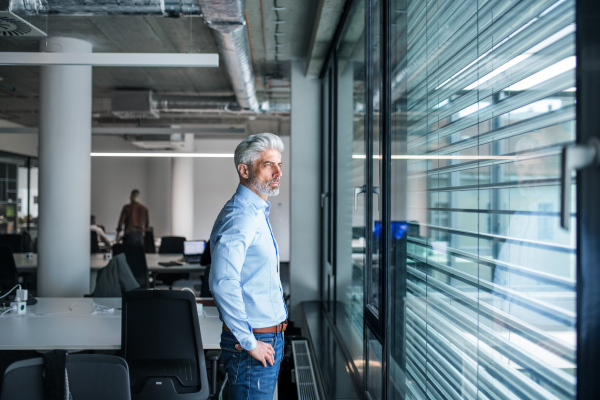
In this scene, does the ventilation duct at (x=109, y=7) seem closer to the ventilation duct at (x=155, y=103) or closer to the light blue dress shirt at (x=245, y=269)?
the light blue dress shirt at (x=245, y=269)

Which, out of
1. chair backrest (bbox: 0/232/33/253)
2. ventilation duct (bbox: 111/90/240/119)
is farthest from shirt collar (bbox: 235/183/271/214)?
chair backrest (bbox: 0/232/33/253)

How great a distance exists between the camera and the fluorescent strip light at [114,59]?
135 inches

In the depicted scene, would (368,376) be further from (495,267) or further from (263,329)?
(495,267)

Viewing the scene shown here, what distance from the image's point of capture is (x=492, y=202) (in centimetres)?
129

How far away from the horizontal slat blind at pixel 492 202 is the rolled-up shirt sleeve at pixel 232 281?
2.20 ft

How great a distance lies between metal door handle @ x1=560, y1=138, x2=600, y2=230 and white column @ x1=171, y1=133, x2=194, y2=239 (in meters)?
11.6

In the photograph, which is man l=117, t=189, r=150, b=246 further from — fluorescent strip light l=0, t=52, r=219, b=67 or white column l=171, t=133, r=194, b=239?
fluorescent strip light l=0, t=52, r=219, b=67

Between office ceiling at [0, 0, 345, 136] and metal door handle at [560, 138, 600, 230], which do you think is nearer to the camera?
metal door handle at [560, 138, 600, 230]

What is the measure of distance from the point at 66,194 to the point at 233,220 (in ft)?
14.1

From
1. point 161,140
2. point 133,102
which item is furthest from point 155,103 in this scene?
point 161,140

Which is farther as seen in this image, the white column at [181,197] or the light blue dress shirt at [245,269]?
the white column at [181,197]

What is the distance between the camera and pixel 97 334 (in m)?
3.01

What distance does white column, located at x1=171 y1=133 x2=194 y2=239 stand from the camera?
1213 centimetres

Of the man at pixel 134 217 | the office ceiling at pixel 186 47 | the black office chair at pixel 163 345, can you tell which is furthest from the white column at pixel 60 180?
the man at pixel 134 217
